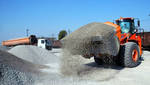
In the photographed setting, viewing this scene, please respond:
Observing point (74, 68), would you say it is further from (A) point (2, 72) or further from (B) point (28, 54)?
(B) point (28, 54)

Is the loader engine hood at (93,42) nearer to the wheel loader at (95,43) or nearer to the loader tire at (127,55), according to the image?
the wheel loader at (95,43)

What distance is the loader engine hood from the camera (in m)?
4.99

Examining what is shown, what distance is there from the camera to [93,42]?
16.7 ft

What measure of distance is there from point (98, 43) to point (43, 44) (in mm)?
15976

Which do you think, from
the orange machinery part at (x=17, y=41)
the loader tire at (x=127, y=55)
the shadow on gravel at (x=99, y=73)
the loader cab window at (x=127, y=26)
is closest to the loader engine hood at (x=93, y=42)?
the shadow on gravel at (x=99, y=73)

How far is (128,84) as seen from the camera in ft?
13.8

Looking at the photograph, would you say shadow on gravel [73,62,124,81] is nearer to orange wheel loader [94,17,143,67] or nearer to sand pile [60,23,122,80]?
sand pile [60,23,122,80]

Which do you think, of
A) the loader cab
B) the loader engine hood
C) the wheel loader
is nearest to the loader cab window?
the loader cab

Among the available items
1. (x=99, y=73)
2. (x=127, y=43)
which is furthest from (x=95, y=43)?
(x=127, y=43)

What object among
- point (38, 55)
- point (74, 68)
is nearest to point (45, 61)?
point (38, 55)

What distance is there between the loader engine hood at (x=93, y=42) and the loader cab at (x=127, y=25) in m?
2.10

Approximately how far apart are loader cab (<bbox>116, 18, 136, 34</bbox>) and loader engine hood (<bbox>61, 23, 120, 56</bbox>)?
210cm

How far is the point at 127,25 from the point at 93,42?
119 inches

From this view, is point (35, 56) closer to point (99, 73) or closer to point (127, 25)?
point (99, 73)
